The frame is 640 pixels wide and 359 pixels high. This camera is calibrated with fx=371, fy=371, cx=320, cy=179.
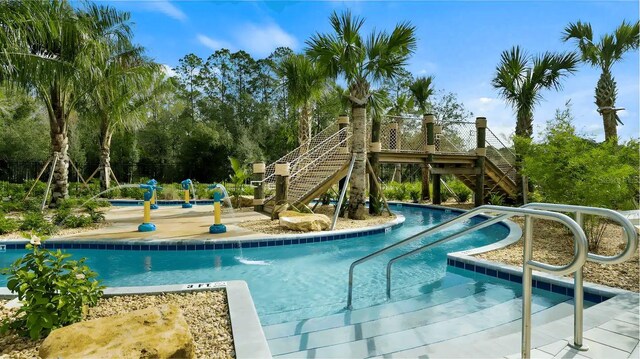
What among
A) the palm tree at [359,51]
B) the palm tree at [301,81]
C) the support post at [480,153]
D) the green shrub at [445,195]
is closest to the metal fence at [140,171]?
the palm tree at [301,81]

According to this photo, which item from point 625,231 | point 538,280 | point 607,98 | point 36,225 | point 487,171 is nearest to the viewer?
point 625,231

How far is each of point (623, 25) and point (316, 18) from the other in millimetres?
10488

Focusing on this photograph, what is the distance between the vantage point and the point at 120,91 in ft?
44.0

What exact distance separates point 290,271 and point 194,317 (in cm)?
284

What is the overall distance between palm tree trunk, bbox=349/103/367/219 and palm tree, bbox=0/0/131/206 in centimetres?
786

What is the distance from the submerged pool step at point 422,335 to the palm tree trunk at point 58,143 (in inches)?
463

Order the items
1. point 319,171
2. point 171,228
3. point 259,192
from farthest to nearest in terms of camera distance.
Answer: point 319,171 < point 259,192 < point 171,228

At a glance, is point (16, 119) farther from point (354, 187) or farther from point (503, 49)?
point (503, 49)

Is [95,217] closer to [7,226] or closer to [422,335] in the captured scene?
[7,226]

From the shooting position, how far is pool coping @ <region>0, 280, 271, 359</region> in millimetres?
2641

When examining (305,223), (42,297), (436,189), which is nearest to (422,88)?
(436,189)

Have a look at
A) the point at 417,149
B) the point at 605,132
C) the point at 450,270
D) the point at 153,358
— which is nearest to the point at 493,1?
the point at 450,270

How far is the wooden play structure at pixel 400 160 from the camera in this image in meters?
11.2

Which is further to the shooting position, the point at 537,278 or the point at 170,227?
the point at 170,227
